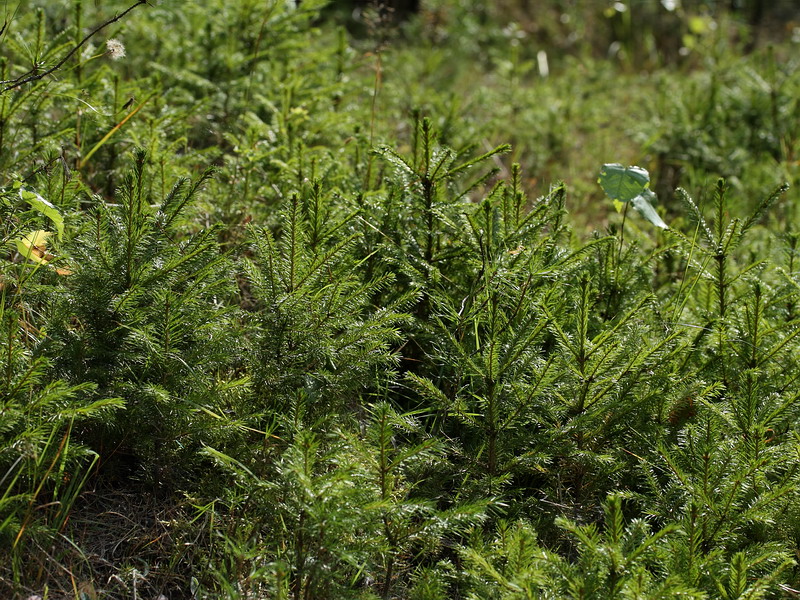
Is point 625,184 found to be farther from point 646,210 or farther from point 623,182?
point 646,210

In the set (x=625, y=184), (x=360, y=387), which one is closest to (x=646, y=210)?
(x=625, y=184)

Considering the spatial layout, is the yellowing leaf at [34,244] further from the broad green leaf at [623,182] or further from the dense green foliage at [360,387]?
the broad green leaf at [623,182]

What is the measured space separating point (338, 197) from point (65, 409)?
1.25 m

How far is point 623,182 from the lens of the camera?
2445mm

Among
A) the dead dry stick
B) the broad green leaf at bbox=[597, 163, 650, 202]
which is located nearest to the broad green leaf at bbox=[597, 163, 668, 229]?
the broad green leaf at bbox=[597, 163, 650, 202]

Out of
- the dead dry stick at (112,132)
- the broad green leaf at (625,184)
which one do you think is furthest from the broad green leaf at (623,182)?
the dead dry stick at (112,132)

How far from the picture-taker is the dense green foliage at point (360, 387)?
177 centimetres

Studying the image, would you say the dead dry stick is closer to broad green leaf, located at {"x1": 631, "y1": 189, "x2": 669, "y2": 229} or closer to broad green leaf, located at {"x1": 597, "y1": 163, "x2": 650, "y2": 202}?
broad green leaf, located at {"x1": 597, "y1": 163, "x2": 650, "y2": 202}

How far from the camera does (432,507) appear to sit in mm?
1804

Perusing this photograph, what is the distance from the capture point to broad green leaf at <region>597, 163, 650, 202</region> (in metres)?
2.43

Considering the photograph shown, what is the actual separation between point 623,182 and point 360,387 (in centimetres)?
111

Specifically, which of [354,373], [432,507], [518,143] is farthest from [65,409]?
[518,143]

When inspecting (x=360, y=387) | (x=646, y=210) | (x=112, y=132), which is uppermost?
(x=112, y=132)

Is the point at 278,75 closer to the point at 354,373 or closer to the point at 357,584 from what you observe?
the point at 354,373
